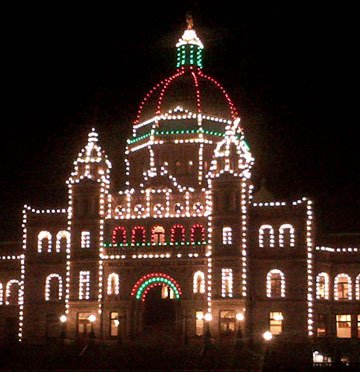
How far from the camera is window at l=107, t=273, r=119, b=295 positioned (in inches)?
3172

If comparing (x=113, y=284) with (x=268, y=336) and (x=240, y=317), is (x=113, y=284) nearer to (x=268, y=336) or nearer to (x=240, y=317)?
(x=240, y=317)

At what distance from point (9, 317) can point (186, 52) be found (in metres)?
30.6

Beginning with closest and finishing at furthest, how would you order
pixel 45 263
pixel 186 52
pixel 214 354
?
pixel 214 354
pixel 45 263
pixel 186 52

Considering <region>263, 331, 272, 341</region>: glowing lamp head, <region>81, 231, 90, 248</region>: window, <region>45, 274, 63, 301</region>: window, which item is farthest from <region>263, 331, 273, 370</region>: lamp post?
<region>45, 274, 63, 301</region>: window

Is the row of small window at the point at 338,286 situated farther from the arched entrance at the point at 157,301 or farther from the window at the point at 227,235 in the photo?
the arched entrance at the point at 157,301

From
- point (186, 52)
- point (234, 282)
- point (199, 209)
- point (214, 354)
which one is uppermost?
point (186, 52)

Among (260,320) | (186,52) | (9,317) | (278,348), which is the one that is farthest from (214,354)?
(186,52)

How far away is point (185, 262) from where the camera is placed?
79.2 m

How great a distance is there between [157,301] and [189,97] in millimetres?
19109

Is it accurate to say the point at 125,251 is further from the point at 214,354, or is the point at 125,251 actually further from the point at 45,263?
the point at 214,354

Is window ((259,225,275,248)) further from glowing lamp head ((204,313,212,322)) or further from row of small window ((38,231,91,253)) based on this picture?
row of small window ((38,231,91,253))

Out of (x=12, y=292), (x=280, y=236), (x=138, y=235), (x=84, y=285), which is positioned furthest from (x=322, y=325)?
(x=12, y=292)

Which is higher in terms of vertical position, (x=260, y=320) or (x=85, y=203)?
(x=85, y=203)

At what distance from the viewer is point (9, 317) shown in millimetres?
87250
